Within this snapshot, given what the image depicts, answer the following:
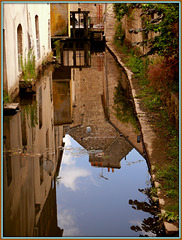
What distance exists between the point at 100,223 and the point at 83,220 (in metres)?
0.24

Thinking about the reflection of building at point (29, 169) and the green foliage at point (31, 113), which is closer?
the reflection of building at point (29, 169)

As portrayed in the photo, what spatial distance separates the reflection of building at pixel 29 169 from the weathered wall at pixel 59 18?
1576 centimetres

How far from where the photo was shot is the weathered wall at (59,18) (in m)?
26.4

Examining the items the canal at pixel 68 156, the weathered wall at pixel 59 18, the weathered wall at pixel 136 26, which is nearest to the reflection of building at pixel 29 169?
the canal at pixel 68 156

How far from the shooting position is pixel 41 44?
62.7 feet

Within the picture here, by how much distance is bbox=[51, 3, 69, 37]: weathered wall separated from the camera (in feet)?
86.6

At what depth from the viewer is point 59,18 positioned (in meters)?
26.7

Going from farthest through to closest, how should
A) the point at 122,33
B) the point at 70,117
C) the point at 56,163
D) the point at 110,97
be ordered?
the point at 122,33 → the point at 110,97 → the point at 70,117 → the point at 56,163

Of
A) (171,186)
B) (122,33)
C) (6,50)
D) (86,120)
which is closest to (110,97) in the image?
(86,120)

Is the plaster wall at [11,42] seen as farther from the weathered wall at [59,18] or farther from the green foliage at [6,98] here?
the weathered wall at [59,18]

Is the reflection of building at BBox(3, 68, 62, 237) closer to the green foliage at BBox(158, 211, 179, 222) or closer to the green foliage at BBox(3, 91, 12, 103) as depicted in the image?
the green foliage at BBox(3, 91, 12, 103)

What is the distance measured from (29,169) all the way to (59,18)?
20685 millimetres

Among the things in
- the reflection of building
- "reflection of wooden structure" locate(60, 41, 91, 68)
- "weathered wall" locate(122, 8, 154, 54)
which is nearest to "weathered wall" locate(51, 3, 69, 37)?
"reflection of wooden structure" locate(60, 41, 91, 68)

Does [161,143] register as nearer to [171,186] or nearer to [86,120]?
[171,186]
